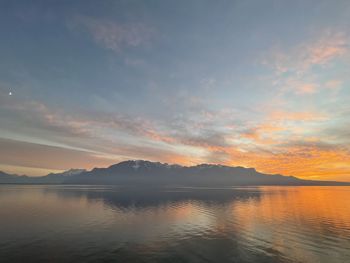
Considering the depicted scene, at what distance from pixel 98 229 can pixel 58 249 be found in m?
17.6

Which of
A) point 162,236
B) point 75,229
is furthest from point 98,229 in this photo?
point 162,236

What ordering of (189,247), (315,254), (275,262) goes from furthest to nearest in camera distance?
(189,247), (315,254), (275,262)

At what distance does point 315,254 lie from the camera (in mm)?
39969

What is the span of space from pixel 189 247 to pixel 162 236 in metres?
10.5

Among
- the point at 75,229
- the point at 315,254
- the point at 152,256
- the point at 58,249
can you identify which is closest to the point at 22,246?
the point at 58,249

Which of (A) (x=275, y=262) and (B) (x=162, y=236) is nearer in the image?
(A) (x=275, y=262)

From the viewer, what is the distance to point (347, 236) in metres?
53.8

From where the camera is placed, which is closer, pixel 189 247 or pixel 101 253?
pixel 101 253

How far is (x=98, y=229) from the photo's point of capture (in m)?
57.8

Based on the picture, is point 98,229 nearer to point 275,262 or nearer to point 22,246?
point 22,246

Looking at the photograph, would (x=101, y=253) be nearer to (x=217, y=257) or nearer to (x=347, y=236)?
(x=217, y=257)

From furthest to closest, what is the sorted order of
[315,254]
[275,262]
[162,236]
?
[162,236]
[315,254]
[275,262]

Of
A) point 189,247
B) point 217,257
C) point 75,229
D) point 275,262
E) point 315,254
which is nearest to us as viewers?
point 275,262

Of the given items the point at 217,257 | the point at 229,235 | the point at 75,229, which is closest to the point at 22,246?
the point at 75,229
